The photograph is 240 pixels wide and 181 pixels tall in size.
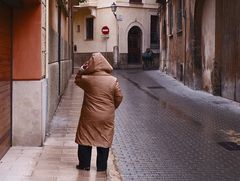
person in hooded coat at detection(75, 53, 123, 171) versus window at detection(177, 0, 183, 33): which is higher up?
window at detection(177, 0, 183, 33)

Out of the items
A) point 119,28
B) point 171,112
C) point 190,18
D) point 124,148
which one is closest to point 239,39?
point 171,112

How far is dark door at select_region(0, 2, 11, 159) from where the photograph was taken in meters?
7.33

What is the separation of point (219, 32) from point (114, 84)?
1098 cm

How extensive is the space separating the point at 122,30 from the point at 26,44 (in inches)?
1174

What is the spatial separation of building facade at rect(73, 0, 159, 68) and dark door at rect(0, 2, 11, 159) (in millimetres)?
29500

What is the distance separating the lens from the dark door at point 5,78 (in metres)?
7.33

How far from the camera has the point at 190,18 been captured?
19.8 m

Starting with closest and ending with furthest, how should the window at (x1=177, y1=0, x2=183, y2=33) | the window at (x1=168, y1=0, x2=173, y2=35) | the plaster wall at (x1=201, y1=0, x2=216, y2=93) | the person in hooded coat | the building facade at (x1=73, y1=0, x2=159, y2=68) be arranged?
the person in hooded coat, the plaster wall at (x1=201, y1=0, x2=216, y2=93), the window at (x1=177, y1=0, x2=183, y2=33), the window at (x1=168, y1=0, x2=173, y2=35), the building facade at (x1=73, y1=0, x2=159, y2=68)

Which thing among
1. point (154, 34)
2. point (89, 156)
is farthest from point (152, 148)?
point (154, 34)

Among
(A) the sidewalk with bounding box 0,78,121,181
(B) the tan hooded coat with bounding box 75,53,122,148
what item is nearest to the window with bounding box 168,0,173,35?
(A) the sidewalk with bounding box 0,78,121,181

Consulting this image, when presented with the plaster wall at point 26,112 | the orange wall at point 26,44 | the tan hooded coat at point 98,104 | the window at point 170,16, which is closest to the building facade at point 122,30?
the window at point 170,16

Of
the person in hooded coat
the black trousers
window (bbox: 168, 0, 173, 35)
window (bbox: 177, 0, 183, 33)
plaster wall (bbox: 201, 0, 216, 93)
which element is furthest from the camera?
window (bbox: 168, 0, 173, 35)

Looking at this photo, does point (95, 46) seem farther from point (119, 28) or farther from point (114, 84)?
point (114, 84)

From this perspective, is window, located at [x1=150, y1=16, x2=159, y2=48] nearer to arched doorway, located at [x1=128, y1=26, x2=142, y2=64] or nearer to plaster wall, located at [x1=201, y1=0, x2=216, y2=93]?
arched doorway, located at [x1=128, y1=26, x2=142, y2=64]
